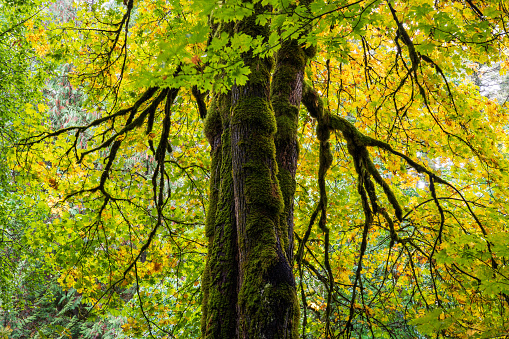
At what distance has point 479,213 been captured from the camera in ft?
13.5

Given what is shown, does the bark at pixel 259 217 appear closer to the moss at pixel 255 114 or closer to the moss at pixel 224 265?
the moss at pixel 255 114

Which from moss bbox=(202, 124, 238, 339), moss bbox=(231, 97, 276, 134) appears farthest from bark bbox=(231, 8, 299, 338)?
moss bbox=(202, 124, 238, 339)

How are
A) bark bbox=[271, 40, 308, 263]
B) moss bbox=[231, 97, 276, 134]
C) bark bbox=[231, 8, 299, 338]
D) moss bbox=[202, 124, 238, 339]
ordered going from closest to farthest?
bark bbox=[231, 8, 299, 338] < moss bbox=[202, 124, 238, 339] < moss bbox=[231, 97, 276, 134] < bark bbox=[271, 40, 308, 263]

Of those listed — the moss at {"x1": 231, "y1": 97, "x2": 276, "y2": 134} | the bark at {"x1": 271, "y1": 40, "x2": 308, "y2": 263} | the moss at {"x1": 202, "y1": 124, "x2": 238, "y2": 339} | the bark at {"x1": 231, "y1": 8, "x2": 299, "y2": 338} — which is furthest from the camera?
the bark at {"x1": 271, "y1": 40, "x2": 308, "y2": 263}

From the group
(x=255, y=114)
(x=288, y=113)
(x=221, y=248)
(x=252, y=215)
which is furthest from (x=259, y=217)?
(x=288, y=113)

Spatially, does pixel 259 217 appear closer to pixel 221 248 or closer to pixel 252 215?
pixel 252 215

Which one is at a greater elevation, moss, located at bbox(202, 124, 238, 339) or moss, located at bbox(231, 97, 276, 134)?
moss, located at bbox(231, 97, 276, 134)

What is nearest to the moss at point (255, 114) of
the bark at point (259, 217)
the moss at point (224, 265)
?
the bark at point (259, 217)

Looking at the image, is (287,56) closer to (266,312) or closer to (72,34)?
(266,312)

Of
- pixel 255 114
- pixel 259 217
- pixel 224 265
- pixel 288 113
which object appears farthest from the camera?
pixel 288 113

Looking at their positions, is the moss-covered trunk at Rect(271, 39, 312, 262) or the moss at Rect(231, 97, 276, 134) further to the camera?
the moss-covered trunk at Rect(271, 39, 312, 262)

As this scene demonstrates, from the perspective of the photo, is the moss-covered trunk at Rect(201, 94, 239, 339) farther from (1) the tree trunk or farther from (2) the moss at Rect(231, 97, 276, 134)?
(2) the moss at Rect(231, 97, 276, 134)

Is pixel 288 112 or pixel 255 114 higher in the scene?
pixel 288 112

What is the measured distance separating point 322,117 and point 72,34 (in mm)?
3722
